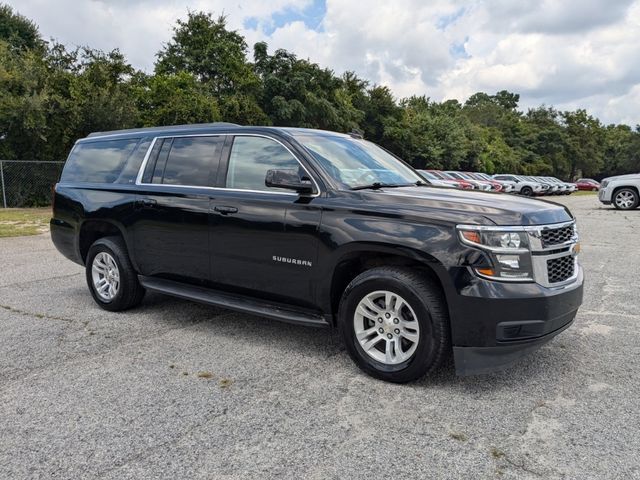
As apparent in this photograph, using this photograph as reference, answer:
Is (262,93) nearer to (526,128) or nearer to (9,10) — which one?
(9,10)

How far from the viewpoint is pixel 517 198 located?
405 cm

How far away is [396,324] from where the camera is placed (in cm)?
364

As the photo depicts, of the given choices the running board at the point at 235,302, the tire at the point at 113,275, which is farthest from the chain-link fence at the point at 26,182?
the running board at the point at 235,302

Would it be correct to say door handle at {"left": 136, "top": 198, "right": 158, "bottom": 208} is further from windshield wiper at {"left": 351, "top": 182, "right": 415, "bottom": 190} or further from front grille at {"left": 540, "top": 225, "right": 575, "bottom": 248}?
front grille at {"left": 540, "top": 225, "right": 575, "bottom": 248}

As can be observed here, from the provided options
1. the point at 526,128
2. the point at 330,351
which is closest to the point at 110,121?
the point at 330,351

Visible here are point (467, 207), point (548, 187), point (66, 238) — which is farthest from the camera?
point (548, 187)

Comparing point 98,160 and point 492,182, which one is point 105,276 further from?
point 492,182

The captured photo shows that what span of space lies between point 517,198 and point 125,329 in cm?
358

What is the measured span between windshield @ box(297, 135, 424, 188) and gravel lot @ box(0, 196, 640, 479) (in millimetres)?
1422

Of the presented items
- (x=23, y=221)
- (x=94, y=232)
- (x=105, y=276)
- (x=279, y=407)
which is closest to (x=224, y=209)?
(x=279, y=407)

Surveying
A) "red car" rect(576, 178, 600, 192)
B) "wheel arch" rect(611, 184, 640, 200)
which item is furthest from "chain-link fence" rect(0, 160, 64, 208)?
"red car" rect(576, 178, 600, 192)

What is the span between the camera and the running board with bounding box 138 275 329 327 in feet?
13.3

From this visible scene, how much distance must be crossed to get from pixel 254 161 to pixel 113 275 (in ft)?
6.95

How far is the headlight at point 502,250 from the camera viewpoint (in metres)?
3.34
